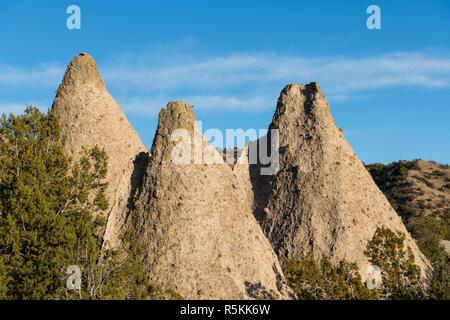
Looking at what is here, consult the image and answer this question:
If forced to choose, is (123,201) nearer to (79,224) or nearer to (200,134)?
(79,224)

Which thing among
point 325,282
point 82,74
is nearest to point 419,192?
point 325,282

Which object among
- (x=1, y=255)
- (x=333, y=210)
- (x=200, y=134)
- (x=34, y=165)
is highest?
(x=200, y=134)

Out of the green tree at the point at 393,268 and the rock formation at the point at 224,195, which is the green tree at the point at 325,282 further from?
the green tree at the point at 393,268

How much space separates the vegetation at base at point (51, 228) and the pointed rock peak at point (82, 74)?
4336 mm

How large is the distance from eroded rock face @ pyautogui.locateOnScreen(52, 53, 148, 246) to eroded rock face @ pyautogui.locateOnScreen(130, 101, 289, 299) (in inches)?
59.1

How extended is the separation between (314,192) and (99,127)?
12.2 meters

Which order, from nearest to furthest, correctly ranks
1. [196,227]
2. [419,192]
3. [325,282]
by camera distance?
[196,227] < [325,282] < [419,192]

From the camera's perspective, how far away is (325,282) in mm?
21438

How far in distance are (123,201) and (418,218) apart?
44.1 meters

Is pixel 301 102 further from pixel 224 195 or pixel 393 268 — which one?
Result: pixel 393 268

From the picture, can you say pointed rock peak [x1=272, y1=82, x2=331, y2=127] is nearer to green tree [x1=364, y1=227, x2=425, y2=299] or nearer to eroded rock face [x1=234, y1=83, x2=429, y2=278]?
eroded rock face [x1=234, y1=83, x2=429, y2=278]

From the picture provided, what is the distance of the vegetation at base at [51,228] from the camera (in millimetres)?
19500
